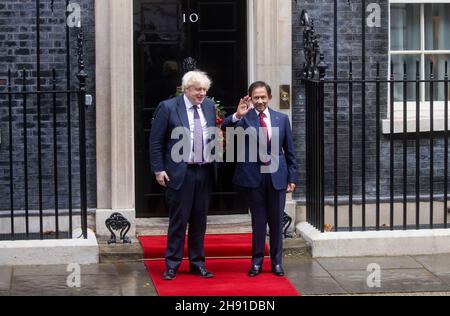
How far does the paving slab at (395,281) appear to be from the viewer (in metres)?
9.22

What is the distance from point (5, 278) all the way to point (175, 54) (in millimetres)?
2935

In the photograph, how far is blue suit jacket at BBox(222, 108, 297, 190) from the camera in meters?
9.56

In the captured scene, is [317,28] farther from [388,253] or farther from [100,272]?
[100,272]

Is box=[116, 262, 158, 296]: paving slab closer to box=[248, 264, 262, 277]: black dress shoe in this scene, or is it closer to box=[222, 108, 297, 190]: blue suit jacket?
box=[248, 264, 262, 277]: black dress shoe

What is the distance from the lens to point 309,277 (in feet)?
31.6

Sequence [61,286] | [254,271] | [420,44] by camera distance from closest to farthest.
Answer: [61,286] < [254,271] < [420,44]

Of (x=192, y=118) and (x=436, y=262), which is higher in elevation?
(x=192, y=118)

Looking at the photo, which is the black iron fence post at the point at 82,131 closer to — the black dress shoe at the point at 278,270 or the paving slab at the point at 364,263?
the black dress shoe at the point at 278,270

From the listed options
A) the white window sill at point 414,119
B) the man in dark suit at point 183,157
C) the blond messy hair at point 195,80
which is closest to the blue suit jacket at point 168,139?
the man in dark suit at point 183,157

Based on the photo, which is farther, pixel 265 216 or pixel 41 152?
pixel 41 152

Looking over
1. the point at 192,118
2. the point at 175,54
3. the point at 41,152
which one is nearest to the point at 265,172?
the point at 192,118

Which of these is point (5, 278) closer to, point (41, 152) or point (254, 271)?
point (41, 152)

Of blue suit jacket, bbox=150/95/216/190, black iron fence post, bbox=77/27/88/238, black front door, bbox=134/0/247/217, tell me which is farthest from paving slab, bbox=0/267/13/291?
black front door, bbox=134/0/247/217

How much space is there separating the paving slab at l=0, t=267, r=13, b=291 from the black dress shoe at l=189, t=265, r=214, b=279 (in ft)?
5.09
